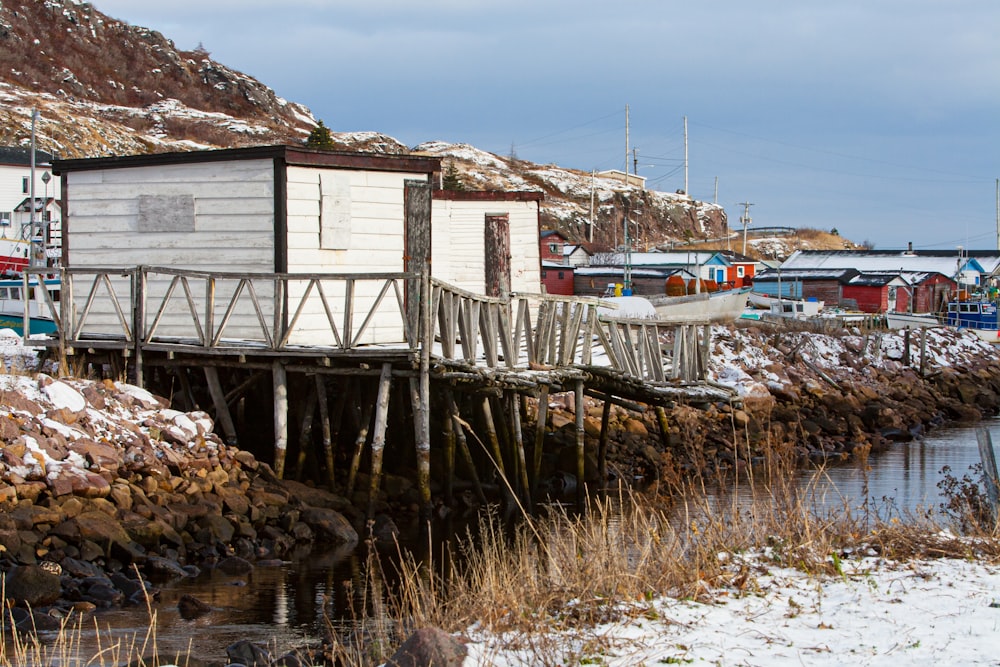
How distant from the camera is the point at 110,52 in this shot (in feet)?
327

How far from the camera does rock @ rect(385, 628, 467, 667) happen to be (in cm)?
688

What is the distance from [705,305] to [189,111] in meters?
56.5

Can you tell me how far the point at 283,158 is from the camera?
17.0 metres

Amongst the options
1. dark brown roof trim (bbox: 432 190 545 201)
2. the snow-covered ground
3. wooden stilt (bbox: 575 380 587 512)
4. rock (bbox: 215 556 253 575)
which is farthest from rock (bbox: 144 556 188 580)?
dark brown roof trim (bbox: 432 190 545 201)

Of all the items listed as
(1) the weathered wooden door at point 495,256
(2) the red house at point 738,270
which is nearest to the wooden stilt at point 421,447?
(1) the weathered wooden door at point 495,256

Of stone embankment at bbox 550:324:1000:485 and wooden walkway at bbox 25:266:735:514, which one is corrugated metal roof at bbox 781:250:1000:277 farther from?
wooden walkway at bbox 25:266:735:514

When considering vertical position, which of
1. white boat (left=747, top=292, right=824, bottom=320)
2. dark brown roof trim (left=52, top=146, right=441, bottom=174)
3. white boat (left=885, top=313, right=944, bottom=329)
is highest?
dark brown roof trim (left=52, top=146, right=441, bottom=174)

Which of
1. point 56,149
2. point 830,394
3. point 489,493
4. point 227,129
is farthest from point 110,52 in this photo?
point 489,493

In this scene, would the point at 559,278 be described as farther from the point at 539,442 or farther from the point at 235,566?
the point at 235,566

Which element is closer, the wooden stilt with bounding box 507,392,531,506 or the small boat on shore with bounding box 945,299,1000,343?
the wooden stilt with bounding box 507,392,531,506

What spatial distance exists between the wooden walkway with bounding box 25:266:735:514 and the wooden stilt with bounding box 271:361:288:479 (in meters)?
0.01

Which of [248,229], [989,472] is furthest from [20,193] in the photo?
[989,472]

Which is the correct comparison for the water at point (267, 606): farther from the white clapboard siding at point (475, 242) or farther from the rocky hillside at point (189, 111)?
the rocky hillside at point (189, 111)

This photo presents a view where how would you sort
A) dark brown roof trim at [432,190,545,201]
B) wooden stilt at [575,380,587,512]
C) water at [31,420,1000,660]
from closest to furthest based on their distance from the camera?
1. water at [31,420,1000,660]
2. wooden stilt at [575,380,587,512]
3. dark brown roof trim at [432,190,545,201]
